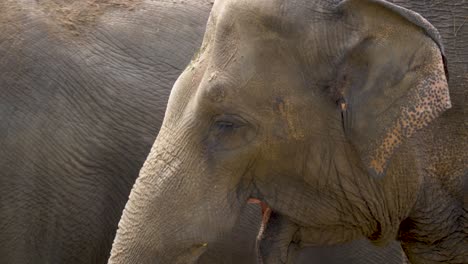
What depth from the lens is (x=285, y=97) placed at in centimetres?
314

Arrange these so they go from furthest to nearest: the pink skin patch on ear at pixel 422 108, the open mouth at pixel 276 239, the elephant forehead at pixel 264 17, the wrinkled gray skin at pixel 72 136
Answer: the wrinkled gray skin at pixel 72 136, the open mouth at pixel 276 239, the elephant forehead at pixel 264 17, the pink skin patch on ear at pixel 422 108

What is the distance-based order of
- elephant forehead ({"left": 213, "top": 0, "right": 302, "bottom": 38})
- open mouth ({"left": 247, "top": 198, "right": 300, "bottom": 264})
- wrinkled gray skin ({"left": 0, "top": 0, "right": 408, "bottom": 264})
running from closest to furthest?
elephant forehead ({"left": 213, "top": 0, "right": 302, "bottom": 38}) < open mouth ({"left": 247, "top": 198, "right": 300, "bottom": 264}) < wrinkled gray skin ({"left": 0, "top": 0, "right": 408, "bottom": 264})

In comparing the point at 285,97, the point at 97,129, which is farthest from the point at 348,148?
the point at 97,129

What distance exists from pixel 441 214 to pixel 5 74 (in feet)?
5.46

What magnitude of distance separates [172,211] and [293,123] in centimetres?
37

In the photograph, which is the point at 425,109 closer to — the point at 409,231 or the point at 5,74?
the point at 409,231

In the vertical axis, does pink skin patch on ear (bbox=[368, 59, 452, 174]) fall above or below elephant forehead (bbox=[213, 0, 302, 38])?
below

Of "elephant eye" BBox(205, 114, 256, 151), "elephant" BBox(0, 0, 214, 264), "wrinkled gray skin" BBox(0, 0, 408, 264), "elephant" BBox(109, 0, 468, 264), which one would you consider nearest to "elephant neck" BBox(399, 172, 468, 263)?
"elephant" BBox(109, 0, 468, 264)

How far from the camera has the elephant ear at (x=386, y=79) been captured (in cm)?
302

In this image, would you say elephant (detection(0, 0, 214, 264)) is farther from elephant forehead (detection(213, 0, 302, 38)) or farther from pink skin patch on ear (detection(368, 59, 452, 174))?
pink skin patch on ear (detection(368, 59, 452, 174))

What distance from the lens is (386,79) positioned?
305 cm

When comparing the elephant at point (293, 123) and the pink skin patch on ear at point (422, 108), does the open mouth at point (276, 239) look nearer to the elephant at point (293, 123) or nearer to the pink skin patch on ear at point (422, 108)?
the elephant at point (293, 123)

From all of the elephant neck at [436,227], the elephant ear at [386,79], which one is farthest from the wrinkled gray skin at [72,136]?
the elephant ear at [386,79]

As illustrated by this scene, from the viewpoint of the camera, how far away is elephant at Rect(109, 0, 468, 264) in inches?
120
